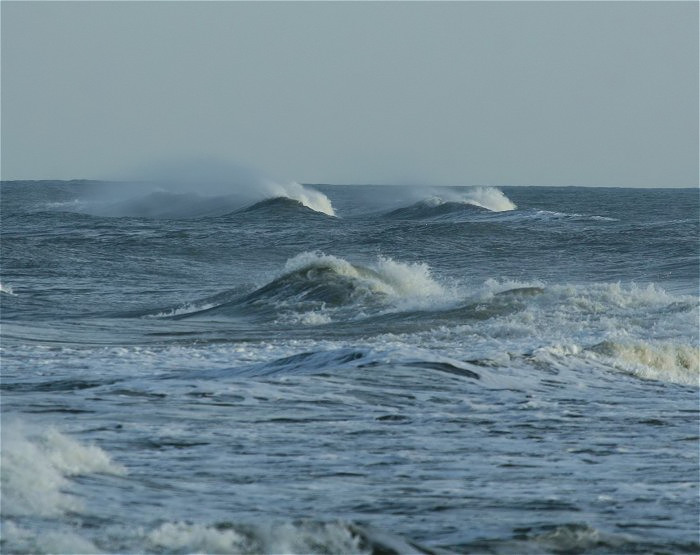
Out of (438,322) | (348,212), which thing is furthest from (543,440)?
(348,212)

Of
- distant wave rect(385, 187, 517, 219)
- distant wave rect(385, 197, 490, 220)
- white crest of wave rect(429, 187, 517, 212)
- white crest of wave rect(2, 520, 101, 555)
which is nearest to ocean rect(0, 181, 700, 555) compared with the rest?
white crest of wave rect(2, 520, 101, 555)

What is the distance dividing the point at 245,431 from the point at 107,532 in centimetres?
291

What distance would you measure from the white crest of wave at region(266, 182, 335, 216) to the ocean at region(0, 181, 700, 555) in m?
29.0

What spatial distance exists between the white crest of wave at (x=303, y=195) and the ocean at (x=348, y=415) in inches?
1141

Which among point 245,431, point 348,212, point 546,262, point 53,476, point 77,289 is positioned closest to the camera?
point 53,476

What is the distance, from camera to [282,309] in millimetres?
20000

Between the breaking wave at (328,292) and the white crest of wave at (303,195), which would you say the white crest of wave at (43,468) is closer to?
the breaking wave at (328,292)

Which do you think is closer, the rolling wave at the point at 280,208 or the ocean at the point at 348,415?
the ocean at the point at 348,415

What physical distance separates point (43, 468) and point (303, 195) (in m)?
48.8

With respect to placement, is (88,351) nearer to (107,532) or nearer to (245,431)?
(245,431)

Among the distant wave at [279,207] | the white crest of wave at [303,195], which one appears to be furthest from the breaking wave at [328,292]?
the white crest of wave at [303,195]

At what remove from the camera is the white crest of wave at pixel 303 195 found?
54.6 metres

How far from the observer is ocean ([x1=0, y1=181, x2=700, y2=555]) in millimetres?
6410

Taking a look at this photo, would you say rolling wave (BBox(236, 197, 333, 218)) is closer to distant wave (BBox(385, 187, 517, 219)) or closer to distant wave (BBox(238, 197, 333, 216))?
distant wave (BBox(238, 197, 333, 216))
